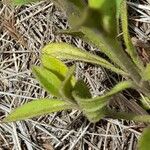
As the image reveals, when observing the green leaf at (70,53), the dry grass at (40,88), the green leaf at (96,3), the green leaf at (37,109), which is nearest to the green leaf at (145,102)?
the dry grass at (40,88)

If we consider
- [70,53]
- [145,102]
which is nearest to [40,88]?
[70,53]

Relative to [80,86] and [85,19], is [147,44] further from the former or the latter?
[85,19]

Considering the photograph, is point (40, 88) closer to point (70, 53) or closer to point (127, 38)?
point (70, 53)

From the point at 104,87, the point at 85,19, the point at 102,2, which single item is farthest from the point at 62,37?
the point at 85,19

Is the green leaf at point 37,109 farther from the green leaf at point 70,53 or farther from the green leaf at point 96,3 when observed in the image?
the green leaf at point 96,3

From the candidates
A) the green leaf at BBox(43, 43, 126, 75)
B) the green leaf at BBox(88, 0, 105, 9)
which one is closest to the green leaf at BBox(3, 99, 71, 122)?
the green leaf at BBox(43, 43, 126, 75)

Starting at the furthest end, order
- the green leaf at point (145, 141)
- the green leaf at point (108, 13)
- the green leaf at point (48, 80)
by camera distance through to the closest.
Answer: the green leaf at point (48, 80), the green leaf at point (145, 141), the green leaf at point (108, 13)
